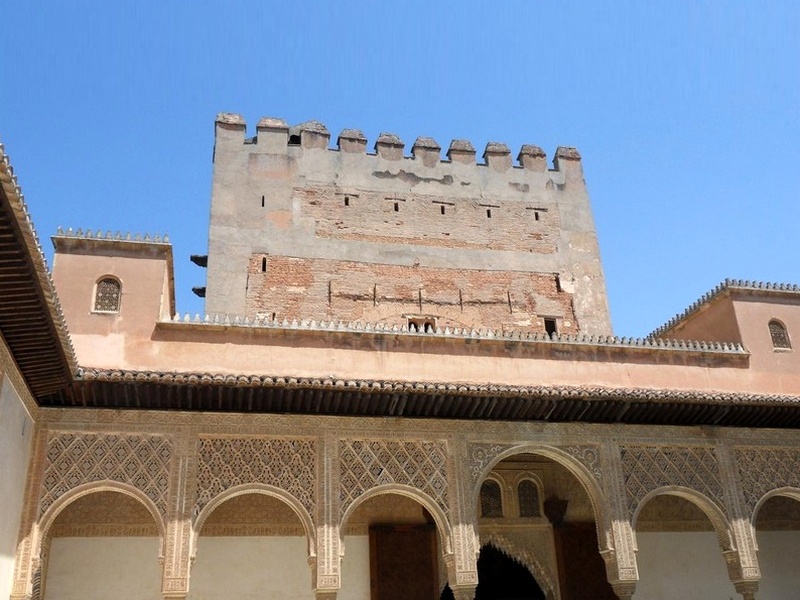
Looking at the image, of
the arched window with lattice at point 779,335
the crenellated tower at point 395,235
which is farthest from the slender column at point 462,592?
the crenellated tower at point 395,235

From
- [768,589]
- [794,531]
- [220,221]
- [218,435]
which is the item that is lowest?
[768,589]

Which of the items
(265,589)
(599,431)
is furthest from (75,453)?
(599,431)

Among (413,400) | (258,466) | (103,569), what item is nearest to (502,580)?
(413,400)

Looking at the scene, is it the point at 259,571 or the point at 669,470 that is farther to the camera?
the point at 259,571

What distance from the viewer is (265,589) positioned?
33.7 feet

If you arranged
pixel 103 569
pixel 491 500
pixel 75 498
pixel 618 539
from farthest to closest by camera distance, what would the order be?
1. pixel 491 500
2. pixel 103 569
3. pixel 618 539
4. pixel 75 498

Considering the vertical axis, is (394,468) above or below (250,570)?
above

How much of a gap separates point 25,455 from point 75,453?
20.0 inches

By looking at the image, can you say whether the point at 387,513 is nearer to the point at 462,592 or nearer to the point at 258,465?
the point at 462,592

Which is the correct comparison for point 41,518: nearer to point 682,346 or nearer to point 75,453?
point 75,453

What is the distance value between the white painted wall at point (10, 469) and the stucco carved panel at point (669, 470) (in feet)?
21.3

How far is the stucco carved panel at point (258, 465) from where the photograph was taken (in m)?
8.98

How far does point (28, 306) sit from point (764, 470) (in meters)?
8.50

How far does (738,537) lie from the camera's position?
10.1 m
